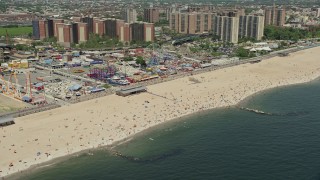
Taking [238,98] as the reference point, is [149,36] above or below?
above

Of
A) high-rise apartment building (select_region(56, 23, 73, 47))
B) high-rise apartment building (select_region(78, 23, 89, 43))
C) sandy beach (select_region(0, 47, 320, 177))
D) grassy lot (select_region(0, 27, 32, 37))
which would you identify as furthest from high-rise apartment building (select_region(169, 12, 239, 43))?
grassy lot (select_region(0, 27, 32, 37))

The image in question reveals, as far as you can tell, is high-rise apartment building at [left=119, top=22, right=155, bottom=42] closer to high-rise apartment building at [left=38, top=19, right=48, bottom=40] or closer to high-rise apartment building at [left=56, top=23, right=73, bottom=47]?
high-rise apartment building at [left=56, top=23, right=73, bottom=47]

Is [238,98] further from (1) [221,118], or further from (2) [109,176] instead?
(2) [109,176]

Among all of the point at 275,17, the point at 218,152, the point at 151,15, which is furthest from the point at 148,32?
the point at 218,152

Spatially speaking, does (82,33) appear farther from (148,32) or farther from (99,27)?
(148,32)

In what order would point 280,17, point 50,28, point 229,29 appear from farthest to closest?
point 280,17
point 50,28
point 229,29

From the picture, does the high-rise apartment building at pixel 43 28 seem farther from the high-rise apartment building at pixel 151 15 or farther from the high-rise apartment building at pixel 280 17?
the high-rise apartment building at pixel 280 17

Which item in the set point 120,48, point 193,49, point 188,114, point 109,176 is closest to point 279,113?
point 188,114
